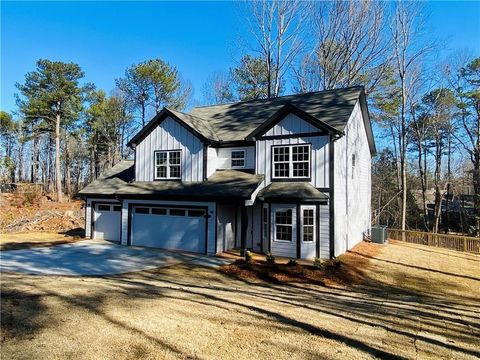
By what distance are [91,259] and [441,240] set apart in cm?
2008

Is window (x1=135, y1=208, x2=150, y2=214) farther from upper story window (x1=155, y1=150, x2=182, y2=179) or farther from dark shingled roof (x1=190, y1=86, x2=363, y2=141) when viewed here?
dark shingled roof (x1=190, y1=86, x2=363, y2=141)

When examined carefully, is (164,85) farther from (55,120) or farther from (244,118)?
(244,118)

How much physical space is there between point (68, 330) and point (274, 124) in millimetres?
12985

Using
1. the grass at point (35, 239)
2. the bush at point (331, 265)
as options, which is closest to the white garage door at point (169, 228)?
the grass at point (35, 239)

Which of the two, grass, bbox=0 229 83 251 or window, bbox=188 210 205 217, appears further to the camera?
grass, bbox=0 229 83 251

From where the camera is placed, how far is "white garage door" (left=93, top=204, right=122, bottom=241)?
19266 mm

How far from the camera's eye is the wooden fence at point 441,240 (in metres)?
18.6

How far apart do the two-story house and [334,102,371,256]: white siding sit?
58mm

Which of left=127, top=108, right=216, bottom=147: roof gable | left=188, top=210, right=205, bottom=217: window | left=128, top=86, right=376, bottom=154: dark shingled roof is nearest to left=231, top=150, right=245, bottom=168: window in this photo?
left=128, top=86, right=376, bottom=154: dark shingled roof

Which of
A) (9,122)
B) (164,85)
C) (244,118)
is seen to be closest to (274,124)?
(244,118)

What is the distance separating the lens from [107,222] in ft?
64.2

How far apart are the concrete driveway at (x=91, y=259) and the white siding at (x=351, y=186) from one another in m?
6.29

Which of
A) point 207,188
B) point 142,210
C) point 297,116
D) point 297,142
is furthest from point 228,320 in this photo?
point 142,210

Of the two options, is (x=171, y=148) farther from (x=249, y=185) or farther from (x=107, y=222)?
(x=107, y=222)
